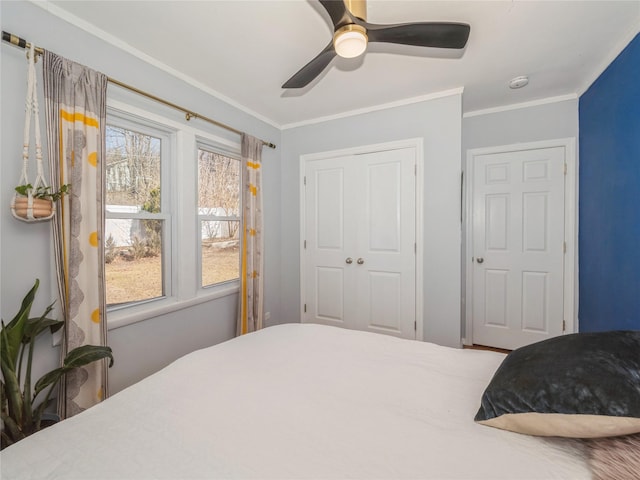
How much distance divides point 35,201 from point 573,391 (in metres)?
2.17

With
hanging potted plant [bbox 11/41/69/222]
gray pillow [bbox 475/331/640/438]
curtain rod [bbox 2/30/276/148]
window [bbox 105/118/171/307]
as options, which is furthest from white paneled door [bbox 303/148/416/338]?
hanging potted plant [bbox 11/41/69/222]

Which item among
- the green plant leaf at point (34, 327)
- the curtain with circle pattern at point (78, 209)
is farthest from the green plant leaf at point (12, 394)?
the curtain with circle pattern at point (78, 209)

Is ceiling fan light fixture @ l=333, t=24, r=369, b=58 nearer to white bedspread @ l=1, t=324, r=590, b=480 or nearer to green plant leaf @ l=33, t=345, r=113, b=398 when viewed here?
white bedspread @ l=1, t=324, r=590, b=480

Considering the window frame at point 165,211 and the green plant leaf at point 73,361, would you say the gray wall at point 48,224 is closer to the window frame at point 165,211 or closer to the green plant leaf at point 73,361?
the window frame at point 165,211

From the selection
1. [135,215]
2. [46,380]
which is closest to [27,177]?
[135,215]

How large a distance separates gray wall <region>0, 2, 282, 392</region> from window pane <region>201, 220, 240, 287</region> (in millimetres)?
235

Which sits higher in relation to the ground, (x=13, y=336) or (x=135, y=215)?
(x=135, y=215)

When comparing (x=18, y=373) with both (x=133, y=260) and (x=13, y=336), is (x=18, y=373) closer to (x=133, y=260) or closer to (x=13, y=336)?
(x=13, y=336)

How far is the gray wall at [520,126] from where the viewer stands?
2.67 metres

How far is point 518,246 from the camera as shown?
2.91m

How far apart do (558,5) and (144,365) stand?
3.38 m

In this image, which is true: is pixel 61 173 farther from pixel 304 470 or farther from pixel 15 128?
pixel 304 470

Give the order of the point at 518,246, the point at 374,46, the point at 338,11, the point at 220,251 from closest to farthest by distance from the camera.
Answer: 1. the point at 338,11
2. the point at 374,46
3. the point at 220,251
4. the point at 518,246

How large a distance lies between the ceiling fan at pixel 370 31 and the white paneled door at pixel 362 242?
1441mm
